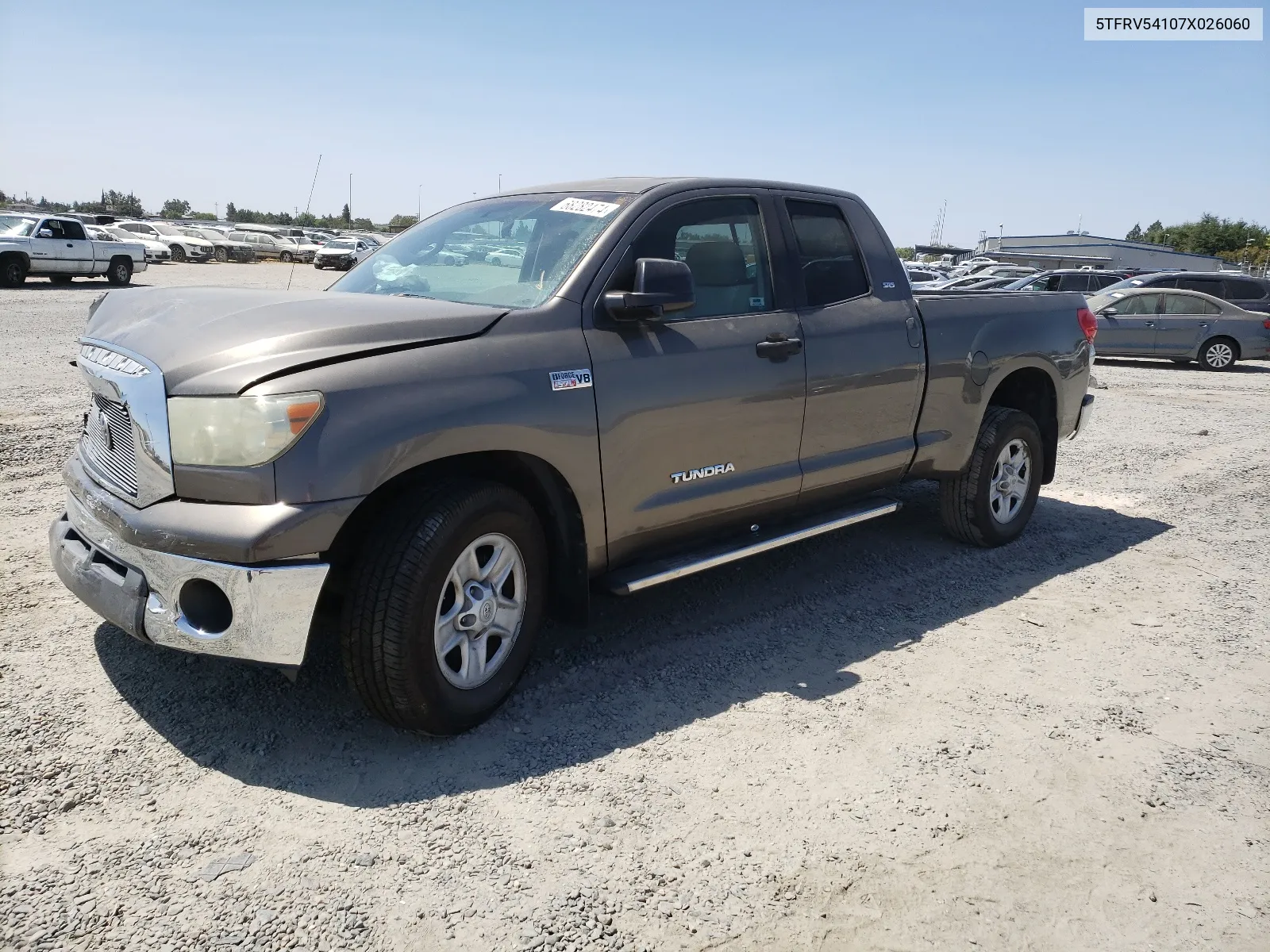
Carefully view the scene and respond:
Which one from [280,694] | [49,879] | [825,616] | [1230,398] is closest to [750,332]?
[825,616]

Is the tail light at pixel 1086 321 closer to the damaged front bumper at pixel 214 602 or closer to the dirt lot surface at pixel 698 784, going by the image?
the dirt lot surface at pixel 698 784

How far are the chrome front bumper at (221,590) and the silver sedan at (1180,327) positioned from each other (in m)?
17.6

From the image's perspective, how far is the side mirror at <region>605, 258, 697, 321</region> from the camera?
11.9 feet

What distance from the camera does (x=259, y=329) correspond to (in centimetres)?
317

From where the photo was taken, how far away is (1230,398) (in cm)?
1345

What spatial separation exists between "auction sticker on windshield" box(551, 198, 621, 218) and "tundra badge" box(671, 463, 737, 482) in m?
1.12

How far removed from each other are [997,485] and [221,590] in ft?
14.7

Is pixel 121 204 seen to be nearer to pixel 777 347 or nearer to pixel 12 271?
pixel 12 271

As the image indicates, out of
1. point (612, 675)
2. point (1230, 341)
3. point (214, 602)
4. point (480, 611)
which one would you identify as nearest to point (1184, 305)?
point (1230, 341)

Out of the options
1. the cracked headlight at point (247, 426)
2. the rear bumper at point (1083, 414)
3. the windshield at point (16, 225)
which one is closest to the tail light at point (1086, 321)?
the rear bumper at point (1083, 414)

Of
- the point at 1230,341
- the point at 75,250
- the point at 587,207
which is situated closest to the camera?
the point at 587,207

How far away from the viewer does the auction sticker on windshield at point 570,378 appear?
3.50 m

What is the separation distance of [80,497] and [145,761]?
991 mm

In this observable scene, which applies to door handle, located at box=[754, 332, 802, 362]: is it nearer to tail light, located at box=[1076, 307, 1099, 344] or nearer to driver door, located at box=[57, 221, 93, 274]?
tail light, located at box=[1076, 307, 1099, 344]
